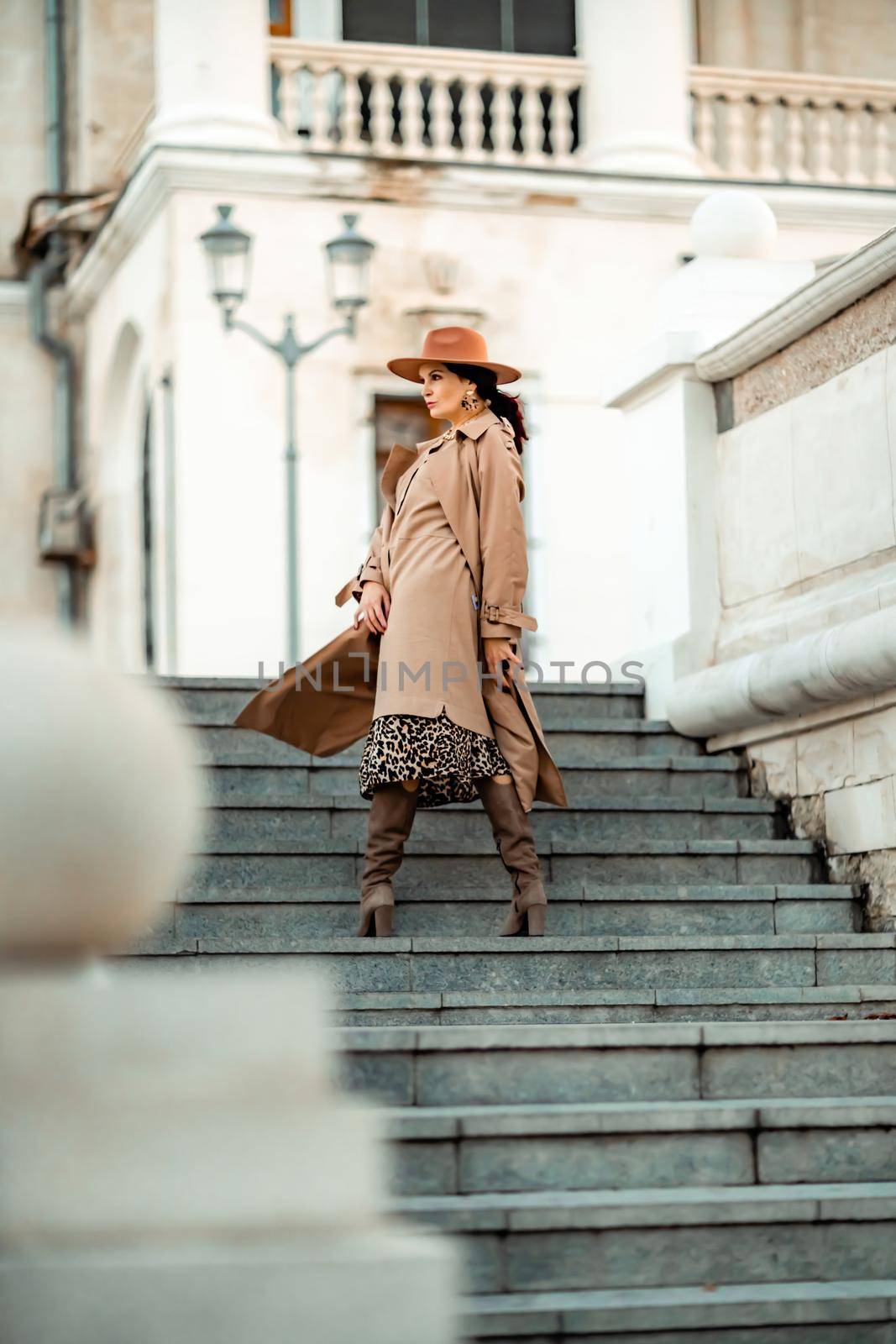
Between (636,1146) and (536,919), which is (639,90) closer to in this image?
(536,919)

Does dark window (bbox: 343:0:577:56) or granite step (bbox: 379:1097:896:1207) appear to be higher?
dark window (bbox: 343:0:577:56)

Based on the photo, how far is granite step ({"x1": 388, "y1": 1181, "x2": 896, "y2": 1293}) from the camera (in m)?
5.35

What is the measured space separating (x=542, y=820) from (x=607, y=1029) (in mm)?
2570

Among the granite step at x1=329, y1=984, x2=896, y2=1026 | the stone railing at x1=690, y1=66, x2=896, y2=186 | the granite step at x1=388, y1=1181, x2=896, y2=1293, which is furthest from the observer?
the stone railing at x1=690, y1=66, x2=896, y2=186

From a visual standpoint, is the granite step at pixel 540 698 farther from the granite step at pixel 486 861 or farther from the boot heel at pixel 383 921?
the boot heel at pixel 383 921

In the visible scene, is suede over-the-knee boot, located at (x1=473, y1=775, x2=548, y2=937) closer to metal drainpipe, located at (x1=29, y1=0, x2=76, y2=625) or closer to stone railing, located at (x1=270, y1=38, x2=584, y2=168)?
stone railing, located at (x1=270, y1=38, x2=584, y2=168)

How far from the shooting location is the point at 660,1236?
5461mm

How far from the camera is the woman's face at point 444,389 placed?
7.77 metres

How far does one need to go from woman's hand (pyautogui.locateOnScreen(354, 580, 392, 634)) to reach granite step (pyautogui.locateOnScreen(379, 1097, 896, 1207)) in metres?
2.22

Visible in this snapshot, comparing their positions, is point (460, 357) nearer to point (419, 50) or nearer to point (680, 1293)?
point (680, 1293)

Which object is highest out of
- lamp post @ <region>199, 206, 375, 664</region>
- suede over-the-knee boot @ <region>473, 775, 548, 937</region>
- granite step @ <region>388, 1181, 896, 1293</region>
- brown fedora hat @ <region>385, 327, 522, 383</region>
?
lamp post @ <region>199, 206, 375, 664</region>

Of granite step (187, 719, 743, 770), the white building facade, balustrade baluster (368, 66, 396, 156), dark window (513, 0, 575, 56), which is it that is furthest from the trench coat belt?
dark window (513, 0, 575, 56)

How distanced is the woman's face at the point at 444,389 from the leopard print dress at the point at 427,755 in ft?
3.52

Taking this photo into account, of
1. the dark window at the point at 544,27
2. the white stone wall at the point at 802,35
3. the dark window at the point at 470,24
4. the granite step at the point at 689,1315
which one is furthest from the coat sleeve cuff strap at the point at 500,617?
the white stone wall at the point at 802,35
